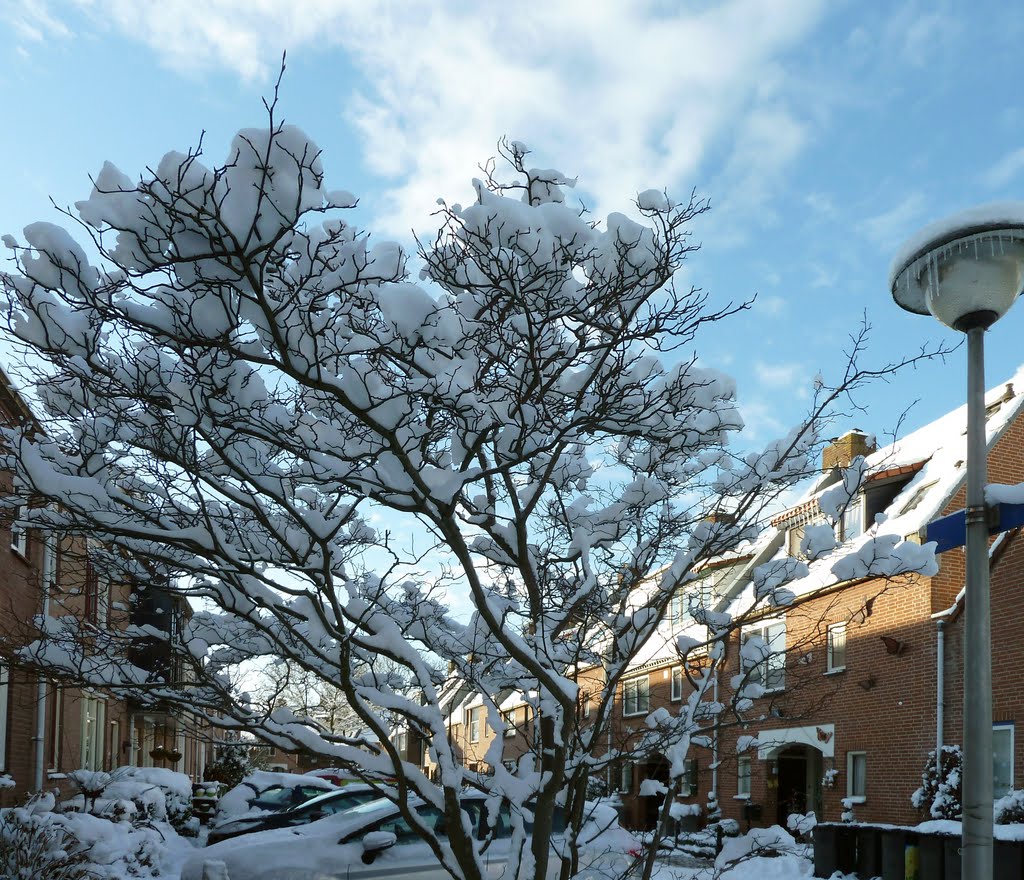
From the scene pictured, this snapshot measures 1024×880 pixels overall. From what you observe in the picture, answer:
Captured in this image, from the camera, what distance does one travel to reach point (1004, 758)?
16.0 meters

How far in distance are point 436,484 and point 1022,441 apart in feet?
61.9

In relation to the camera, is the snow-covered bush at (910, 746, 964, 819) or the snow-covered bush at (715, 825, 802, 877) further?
the snow-covered bush at (910, 746, 964, 819)

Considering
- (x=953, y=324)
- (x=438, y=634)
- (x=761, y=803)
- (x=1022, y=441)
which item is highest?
(x=1022, y=441)

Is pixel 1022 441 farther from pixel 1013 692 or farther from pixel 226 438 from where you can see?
pixel 226 438

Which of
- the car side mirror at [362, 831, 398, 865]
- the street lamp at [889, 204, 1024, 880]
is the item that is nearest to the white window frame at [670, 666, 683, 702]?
the car side mirror at [362, 831, 398, 865]

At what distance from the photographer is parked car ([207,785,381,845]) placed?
11.3 metres

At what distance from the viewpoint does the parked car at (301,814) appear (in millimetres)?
11289

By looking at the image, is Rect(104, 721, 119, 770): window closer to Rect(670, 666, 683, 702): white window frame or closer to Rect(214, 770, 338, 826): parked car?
Rect(214, 770, 338, 826): parked car

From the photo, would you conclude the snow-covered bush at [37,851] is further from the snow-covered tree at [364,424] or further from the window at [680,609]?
the window at [680,609]

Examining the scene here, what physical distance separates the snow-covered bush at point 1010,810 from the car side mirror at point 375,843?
952cm

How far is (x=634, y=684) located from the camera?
30.3 m

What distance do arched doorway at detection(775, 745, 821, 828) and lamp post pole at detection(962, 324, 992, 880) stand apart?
18.8 metres

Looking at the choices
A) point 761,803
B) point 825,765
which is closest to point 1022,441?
point 825,765

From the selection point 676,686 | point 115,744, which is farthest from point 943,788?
point 115,744
